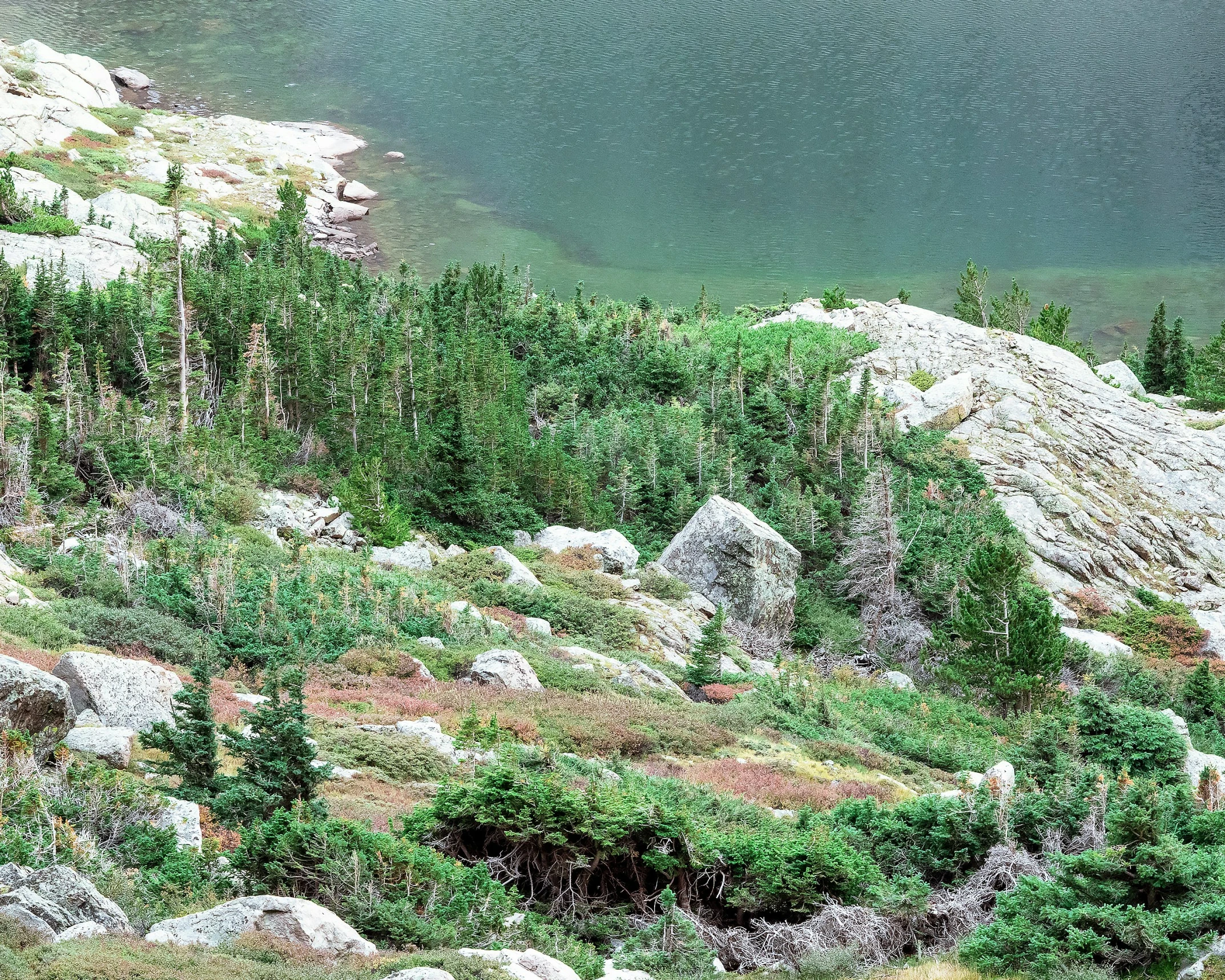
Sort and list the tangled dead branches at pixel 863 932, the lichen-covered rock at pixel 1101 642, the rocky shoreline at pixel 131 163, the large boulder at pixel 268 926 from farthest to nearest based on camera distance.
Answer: the rocky shoreline at pixel 131 163, the lichen-covered rock at pixel 1101 642, the tangled dead branches at pixel 863 932, the large boulder at pixel 268 926

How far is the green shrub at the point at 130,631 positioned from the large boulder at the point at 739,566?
660 inches

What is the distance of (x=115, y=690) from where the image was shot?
58.7 feet

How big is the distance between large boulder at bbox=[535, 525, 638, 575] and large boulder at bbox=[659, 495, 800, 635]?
1.52m

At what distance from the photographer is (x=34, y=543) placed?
27.0m

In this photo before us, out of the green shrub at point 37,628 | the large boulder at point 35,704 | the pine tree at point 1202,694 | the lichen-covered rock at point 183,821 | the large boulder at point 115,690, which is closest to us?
the lichen-covered rock at point 183,821

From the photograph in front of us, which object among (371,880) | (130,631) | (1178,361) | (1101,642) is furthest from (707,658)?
(1178,361)

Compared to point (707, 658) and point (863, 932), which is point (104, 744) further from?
point (707, 658)

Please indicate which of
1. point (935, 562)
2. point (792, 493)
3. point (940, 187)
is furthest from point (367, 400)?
point (940, 187)

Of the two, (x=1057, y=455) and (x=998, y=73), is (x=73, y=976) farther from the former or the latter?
(x=998, y=73)

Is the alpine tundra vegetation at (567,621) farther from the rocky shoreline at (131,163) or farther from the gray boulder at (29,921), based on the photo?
the rocky shoreline at (131,163)

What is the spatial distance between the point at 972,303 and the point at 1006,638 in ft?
Answer: 118

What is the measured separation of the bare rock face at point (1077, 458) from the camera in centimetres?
4191

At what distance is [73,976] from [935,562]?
3246 centimetres

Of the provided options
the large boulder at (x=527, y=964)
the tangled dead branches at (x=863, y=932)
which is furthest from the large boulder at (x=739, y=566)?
the large boulder at (x=527, y=964)
